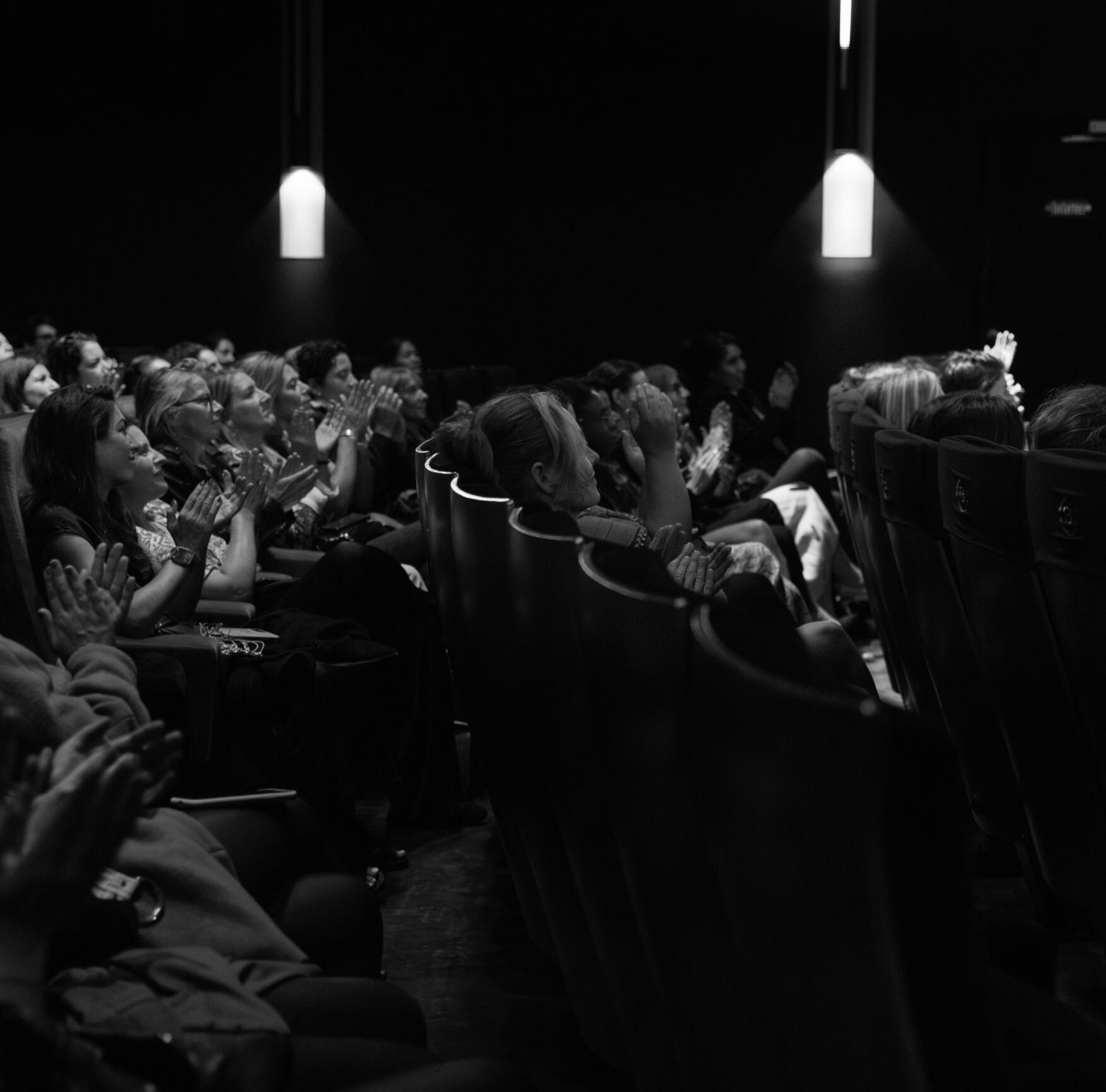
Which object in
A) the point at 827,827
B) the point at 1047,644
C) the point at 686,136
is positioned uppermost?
the point at 686,136

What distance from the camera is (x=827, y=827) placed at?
939 millimetres

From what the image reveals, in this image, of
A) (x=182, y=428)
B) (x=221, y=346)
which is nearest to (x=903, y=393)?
(x=182, y=428)

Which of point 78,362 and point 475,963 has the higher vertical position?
point 78,362

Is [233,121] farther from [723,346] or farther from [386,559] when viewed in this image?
[386,559]

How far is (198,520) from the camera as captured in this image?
3.03 metres

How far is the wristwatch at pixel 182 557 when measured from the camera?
2.94 m

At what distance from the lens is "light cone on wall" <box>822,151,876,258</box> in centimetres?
918

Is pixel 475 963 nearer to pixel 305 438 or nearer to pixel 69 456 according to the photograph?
pixel 69 456

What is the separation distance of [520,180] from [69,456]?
7302mm

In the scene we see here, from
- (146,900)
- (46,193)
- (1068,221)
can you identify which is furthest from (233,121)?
(146,900)

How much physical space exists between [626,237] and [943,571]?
294 inches

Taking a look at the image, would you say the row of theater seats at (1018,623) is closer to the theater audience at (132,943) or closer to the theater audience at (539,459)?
the theater audience at (539,459)

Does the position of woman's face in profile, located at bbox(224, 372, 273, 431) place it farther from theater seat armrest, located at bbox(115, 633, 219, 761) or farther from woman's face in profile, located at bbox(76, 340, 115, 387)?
theater seat armrest, located at bbox(115, 633, 219, 761)

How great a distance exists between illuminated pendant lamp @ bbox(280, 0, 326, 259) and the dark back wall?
0.12 metres
